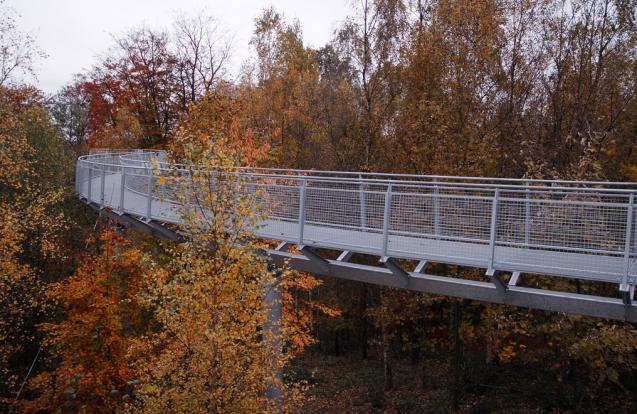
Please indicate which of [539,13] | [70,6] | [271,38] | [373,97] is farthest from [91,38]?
[539,13]

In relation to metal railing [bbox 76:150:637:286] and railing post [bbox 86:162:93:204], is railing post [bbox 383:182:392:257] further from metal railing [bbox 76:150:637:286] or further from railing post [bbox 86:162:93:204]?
railing post [bbox 86:162:93:204]

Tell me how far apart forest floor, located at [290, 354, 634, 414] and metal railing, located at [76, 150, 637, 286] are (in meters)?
5.13

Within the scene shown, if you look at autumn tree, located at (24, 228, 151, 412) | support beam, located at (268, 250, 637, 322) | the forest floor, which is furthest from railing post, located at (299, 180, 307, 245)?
autumn tree, located at (24, 228, 151, 412)

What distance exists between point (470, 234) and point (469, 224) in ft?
0.60

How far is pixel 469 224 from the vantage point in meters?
8.82

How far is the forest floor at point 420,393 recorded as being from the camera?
50.9 ft

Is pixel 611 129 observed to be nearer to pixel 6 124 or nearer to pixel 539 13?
pixel 539 13

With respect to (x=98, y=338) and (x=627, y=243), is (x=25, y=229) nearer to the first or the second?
(x=98, y=338)

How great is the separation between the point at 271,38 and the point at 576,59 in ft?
50.3

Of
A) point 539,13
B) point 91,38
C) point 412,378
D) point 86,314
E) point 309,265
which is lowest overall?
A: point 412,378

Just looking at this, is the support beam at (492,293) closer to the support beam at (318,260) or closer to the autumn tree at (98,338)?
the support beam at (318,260)

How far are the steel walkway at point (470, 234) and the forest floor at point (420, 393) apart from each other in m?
5.00

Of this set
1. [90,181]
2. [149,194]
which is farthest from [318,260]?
[90,181]

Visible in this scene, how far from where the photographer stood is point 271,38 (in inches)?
1090
